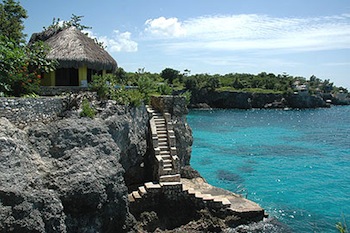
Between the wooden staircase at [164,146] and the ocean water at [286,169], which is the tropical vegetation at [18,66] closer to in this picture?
the wooden staircase at [164,146]

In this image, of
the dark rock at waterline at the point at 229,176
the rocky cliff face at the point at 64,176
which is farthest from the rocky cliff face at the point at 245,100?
the rocky cliff face at the point at 64,176

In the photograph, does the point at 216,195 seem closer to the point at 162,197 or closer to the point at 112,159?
the point at 162,197

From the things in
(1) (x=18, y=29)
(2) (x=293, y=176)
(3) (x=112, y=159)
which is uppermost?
(1) (x=18, y=29)

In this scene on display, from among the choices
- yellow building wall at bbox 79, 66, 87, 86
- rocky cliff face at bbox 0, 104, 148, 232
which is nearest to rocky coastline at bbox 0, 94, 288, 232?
rocky cliff face at bbox 0, 104, 148, 232

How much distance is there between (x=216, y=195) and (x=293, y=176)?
11.3 meters

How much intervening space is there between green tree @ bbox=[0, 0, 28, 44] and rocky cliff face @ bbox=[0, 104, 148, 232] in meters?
15.7

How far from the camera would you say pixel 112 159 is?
1490 centimetres

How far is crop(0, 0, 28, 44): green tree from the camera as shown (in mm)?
27172

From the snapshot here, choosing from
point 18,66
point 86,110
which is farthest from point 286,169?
point 18,66

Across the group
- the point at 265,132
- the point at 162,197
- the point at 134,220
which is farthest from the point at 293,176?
the point at 265,132

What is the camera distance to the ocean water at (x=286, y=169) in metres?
20.5

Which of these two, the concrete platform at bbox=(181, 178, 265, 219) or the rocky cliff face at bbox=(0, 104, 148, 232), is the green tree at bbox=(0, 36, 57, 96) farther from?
the concrete platform at bbox=(181, 178, 265, 219)

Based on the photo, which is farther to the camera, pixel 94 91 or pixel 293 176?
A: pixel 293 176

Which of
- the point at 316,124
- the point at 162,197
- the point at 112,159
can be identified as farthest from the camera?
the point at 316,124
